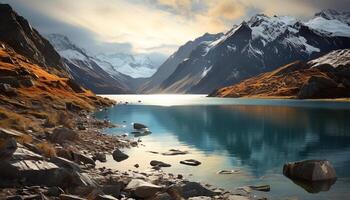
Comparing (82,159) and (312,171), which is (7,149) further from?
(312,171)

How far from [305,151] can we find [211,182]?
27.1 metres

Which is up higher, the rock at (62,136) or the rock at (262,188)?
the rock at (62,136)

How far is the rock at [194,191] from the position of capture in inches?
1266

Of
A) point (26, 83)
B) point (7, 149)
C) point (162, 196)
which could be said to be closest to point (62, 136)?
point (7, 149)

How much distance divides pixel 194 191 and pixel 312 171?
1329 centimetres

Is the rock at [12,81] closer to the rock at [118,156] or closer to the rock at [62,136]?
the rock at [62,136]

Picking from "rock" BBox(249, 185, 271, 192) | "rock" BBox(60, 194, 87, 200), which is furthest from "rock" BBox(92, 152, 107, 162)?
"rock" BBox(60, 194, 87, 200)

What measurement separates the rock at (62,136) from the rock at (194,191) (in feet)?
73.5

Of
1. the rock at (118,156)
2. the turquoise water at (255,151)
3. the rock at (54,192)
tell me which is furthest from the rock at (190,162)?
the rock at (54,192)

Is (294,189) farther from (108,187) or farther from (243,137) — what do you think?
(243,137)

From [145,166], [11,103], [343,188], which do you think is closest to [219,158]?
[145,166]

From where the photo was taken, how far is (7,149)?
97.5ft

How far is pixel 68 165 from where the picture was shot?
102 feet

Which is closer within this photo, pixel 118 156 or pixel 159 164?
pixel 159 164
